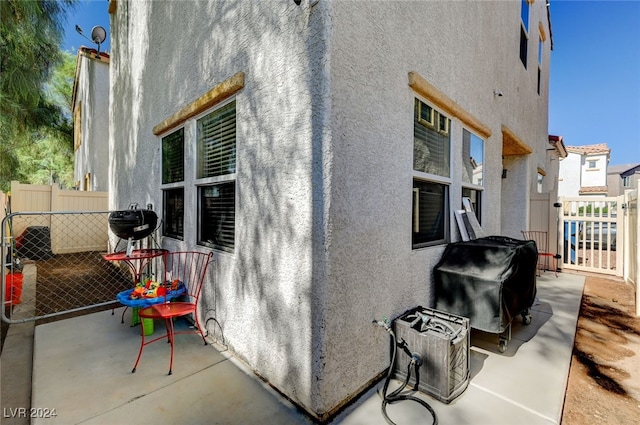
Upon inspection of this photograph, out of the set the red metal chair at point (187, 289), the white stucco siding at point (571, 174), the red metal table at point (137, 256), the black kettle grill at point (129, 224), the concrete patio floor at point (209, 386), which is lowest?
the concrete patio floor at point (209, 386)

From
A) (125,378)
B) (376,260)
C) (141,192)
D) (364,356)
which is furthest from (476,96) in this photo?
(141,192)

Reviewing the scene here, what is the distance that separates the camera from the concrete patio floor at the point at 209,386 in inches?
82.0

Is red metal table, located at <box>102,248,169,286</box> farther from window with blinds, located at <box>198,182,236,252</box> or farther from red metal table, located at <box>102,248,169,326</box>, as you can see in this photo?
window with blinds, located at <box>198,182,236,252</box>

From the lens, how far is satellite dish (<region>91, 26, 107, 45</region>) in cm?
904

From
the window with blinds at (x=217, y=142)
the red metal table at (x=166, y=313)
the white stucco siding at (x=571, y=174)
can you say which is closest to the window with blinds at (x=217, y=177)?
the window with blinds at (x=217, y=142)

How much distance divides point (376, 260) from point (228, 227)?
171 cm

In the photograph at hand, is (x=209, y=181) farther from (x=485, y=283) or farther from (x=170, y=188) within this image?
(x=485, y=283)

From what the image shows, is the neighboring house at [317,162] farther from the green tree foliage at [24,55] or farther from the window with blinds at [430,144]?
the green tree foliage at [24,55]

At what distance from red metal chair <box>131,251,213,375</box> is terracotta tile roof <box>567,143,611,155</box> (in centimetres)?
3069

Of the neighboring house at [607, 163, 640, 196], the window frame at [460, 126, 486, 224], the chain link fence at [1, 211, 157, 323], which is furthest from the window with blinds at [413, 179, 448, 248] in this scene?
the neighboring house at [607, 163, 640, 196]

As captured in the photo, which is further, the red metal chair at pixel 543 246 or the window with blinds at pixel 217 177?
the red metal chair at pixel 543 246

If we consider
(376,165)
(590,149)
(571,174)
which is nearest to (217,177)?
(376,165)

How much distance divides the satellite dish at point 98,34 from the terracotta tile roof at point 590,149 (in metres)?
31.4

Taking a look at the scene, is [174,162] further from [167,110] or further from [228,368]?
[228,368]
